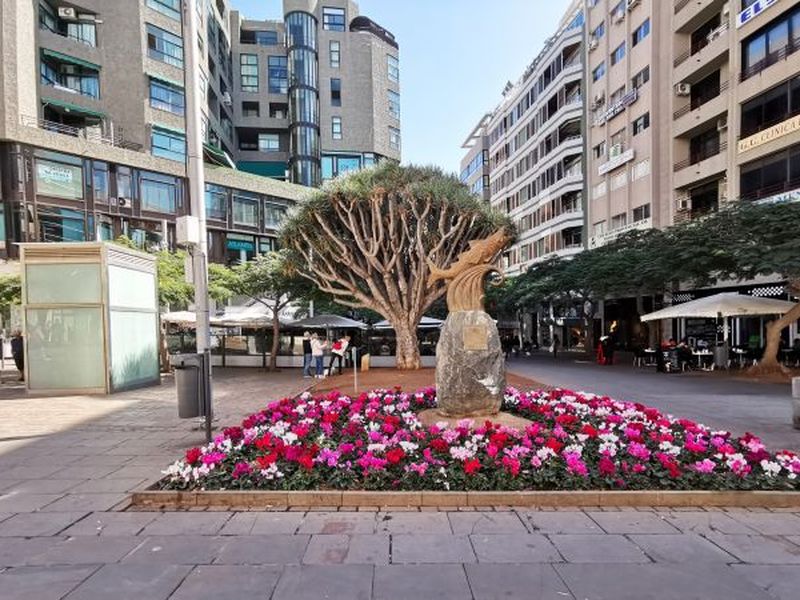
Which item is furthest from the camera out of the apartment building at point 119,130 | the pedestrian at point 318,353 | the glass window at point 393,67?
the glass window at point 393,67

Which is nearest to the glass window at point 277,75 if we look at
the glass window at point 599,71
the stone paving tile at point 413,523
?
the glass window at point 599,71

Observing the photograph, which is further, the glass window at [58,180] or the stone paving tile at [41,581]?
the glass window at [58,180]

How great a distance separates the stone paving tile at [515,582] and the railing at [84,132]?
33533 mm

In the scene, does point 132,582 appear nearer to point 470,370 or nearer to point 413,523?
Result: point 413,523

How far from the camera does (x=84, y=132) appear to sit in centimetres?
3244

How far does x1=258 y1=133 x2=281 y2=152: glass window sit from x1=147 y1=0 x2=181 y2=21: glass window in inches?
740

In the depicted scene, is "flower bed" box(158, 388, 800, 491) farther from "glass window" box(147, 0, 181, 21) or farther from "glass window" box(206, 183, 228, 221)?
"glass window" box(147, 0, 181, 21)

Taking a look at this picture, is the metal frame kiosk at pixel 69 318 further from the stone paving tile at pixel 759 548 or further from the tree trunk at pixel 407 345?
the stone paving tile at pixel 759 548

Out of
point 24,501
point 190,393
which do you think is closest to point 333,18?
point 190,393

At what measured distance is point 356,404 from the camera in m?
9.04

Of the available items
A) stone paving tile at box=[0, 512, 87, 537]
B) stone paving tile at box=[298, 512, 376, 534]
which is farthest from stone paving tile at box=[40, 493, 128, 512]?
stone paving tile at box=[298, 512, 376, 534]

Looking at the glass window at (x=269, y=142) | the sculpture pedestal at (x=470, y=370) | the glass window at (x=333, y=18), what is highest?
the glass window at (x=333, y=18)

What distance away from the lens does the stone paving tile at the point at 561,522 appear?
A: 15.5 feet

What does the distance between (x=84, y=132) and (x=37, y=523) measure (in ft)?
112
